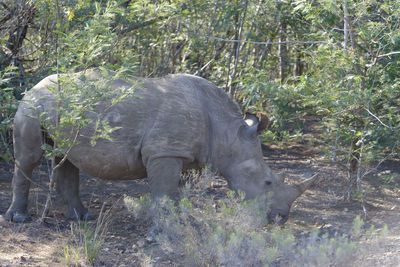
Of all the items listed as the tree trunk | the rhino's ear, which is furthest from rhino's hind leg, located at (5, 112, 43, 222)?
the tree trunk

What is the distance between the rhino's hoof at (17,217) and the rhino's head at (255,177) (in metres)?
2.33

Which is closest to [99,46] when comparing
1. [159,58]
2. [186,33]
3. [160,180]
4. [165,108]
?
[165,108]

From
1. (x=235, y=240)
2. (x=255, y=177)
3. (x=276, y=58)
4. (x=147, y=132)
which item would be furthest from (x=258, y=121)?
(x=276, y=58)

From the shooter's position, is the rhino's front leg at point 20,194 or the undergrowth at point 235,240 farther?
the rhino's front leg at point 20,194

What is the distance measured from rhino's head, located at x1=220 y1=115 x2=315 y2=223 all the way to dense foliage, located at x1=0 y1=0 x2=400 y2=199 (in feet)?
2.21

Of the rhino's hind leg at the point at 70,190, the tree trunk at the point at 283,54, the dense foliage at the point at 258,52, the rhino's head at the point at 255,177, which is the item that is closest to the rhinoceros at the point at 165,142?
the rhino's head at the point at 255,177

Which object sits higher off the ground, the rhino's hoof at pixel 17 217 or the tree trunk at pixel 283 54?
the tree trunk at pixel 283 54

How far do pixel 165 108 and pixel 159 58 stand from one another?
178 inches

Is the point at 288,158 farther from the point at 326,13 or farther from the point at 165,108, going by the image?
the point at 165,108

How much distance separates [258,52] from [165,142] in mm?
5316

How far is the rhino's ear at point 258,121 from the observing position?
6.54 meters

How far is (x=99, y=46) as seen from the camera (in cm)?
554

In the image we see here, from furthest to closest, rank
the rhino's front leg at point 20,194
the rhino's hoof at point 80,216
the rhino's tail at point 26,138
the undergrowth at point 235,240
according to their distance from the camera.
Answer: the rhino's hoof at point 80,216
the rhino's front leg at point 20,194
the rhino's tail at point 26,138
the undergrowth at point 235,240

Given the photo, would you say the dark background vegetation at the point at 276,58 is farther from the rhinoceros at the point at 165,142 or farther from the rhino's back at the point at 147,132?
the rhino's back at the point at 147,132
